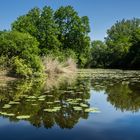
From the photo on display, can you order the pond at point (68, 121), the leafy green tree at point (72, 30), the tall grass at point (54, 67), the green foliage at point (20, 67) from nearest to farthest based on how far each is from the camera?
the pond at point (68, 121) → the green foliage at point (20, 67) → the tall grass at point (54, 67) → the leafy green tree at point (72, 30)

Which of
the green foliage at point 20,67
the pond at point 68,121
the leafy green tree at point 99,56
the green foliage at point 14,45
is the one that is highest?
the leafy green tree at point 99,56

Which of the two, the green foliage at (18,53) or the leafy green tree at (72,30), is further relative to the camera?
the leafy green tree at (72,30)

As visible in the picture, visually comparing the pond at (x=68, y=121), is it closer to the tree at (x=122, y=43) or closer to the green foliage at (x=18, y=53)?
the green foliage at (x=18, y=53)

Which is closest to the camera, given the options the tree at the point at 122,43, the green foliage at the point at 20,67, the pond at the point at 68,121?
the pond at the point at 68,121

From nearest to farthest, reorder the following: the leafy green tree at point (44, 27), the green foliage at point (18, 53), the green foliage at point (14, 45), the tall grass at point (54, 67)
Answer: the green foliage at point (18, 53) → the green foliage at point (14, 45) → the tall grass at point (54, 67) → the leafy green tree at point (44, 27)

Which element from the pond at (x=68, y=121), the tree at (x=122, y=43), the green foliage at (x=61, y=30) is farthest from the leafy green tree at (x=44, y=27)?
the pond at (x=68, y=121)

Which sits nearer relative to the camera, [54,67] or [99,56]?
[54,67]

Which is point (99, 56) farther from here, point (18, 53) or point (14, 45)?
point (14, 45)

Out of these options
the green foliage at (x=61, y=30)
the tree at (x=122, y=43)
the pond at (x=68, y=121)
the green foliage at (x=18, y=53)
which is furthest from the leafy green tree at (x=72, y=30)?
the pond at (x=68, y=121)

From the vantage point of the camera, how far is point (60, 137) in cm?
721

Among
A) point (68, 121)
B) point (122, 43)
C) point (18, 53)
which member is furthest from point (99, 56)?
point (68, 121)

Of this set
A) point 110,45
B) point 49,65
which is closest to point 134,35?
point 110,45

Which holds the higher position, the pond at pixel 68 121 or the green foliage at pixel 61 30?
the green foliage at pixel 61 30

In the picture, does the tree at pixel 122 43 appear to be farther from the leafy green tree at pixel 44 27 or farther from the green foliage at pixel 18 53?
the green foliage at pixel 18 53
